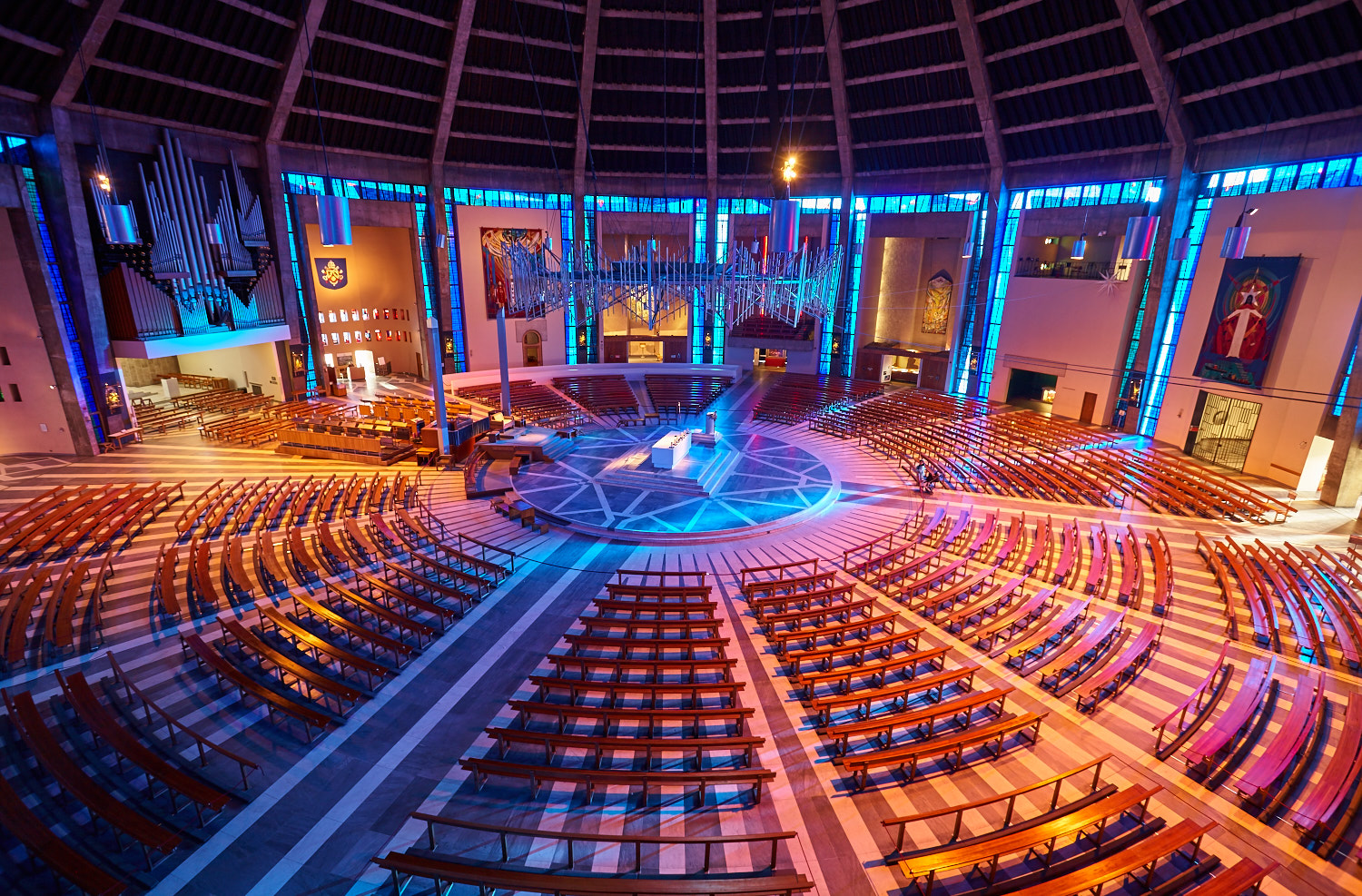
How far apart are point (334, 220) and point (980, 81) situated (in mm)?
23547

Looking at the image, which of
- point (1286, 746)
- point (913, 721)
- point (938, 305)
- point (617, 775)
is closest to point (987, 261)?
point (938, 305)

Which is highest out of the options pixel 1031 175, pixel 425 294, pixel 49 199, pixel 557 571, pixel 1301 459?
pixel 1031 175

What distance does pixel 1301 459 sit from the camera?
1889cm

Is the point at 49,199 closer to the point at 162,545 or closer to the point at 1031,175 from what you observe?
the point at 162,545

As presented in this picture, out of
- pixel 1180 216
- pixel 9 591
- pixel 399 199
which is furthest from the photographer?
pixel 399 199

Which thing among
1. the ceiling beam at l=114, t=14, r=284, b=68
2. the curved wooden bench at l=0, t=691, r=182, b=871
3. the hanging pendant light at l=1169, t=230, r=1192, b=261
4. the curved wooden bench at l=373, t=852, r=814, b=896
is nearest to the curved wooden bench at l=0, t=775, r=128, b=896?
the curved wooden bench at l=0, t=691, r=182, b=871

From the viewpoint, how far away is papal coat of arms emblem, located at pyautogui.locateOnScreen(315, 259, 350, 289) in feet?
102

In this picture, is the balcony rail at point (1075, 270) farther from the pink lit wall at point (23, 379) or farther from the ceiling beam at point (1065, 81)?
the pink lit wall at point (23, 379)

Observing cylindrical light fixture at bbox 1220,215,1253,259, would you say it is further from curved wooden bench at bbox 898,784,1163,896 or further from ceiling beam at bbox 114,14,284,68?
ceiling beam at bbox 114,14,284,68

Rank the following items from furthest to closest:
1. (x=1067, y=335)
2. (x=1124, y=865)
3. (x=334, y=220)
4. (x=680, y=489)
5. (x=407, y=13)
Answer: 1. (x=1067, y=335)
2. (x=407, y=13)
3. (x=680, y=489)
4. (x=334, y=220)
5. (x=1124, y=865)

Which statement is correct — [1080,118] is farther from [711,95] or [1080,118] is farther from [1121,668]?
[1121,668]

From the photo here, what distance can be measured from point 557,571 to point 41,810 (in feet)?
27.3

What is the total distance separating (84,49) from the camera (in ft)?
57.1

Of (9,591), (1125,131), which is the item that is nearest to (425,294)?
(9,591)
